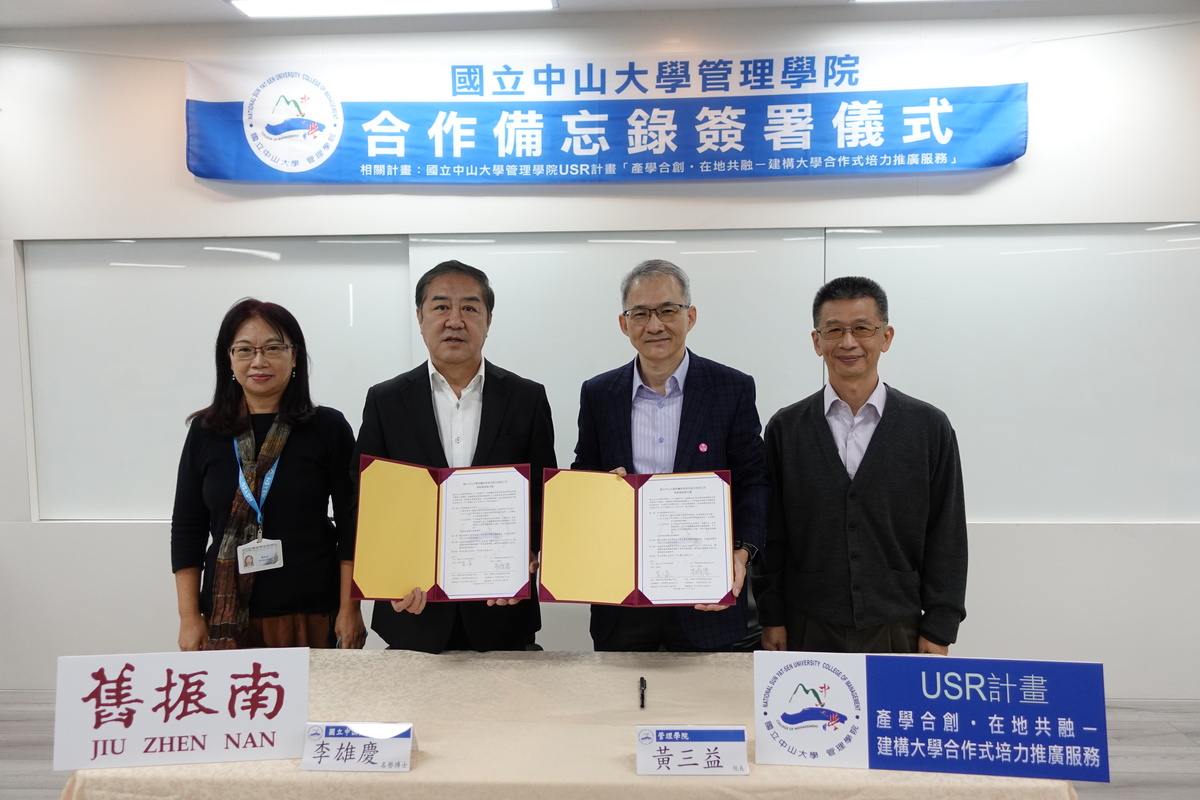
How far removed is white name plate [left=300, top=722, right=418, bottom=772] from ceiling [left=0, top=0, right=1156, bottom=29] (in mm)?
3054

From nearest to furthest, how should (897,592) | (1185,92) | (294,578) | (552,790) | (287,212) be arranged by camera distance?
(552,790), (897,592), (294,578), (1185,92), (287,212)

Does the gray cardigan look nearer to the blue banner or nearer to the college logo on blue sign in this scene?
the blue banner

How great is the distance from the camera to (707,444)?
6.01 feet

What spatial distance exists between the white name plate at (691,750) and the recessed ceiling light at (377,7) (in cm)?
305

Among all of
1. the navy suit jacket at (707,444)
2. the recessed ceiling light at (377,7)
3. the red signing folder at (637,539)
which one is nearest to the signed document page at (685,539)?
the red signing folder at (637,539)

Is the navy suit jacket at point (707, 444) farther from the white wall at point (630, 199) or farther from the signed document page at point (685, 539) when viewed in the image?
the white wall at point (630, 199)

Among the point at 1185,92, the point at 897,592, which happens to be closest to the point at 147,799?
the point at 897,592

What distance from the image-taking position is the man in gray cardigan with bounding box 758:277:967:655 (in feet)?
5.80

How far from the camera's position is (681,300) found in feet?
6.02

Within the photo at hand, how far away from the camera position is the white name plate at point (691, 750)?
1.17 metres

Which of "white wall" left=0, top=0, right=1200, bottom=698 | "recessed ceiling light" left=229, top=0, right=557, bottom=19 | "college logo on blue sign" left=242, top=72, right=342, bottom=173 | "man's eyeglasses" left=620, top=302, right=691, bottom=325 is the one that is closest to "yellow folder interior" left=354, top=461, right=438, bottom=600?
"man's eyeglasses" left=620, top=302, right=691, bottom=325

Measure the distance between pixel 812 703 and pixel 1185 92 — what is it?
11.7ft

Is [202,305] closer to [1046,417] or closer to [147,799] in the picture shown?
[147,799]

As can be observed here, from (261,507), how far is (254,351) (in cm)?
44
